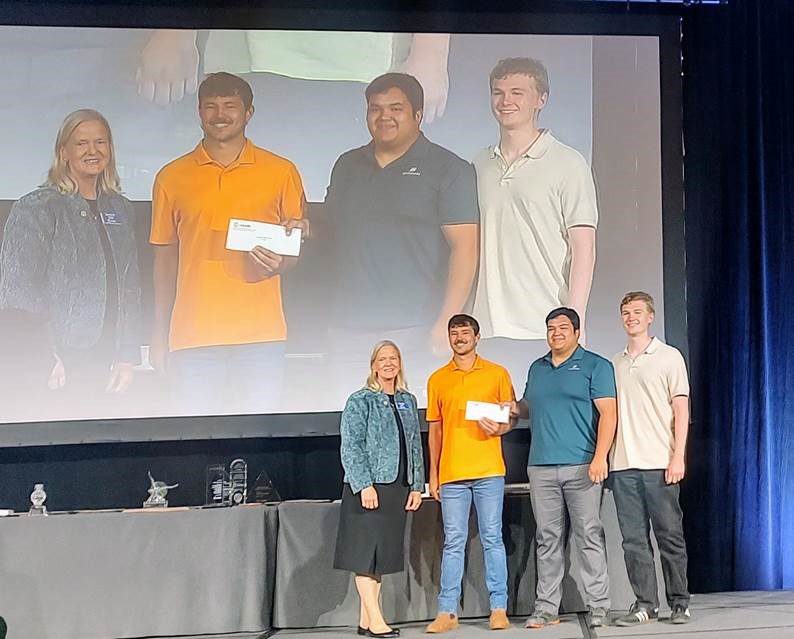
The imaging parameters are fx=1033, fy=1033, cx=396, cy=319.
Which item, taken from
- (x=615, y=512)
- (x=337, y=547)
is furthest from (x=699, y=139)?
(x=337, y=547)

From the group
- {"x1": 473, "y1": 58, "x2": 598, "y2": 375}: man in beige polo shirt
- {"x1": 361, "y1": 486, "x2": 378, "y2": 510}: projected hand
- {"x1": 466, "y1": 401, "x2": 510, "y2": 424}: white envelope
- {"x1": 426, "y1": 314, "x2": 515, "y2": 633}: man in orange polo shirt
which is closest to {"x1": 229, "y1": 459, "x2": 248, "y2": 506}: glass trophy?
{"x1": 361, "y1": 486, "x2": 378, "y2": 510}: projected hand

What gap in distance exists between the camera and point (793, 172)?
19.0ft

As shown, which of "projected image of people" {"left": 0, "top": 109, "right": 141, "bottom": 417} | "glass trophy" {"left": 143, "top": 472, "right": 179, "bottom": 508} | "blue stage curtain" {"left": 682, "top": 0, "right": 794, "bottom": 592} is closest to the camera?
"glass trophy" {"left": 143, "top": 472, "right": 179, "bottom": 508}

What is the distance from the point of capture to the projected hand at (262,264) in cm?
530

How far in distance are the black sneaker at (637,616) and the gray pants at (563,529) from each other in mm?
118

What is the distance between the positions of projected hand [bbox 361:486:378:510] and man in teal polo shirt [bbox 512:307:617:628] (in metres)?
0.73

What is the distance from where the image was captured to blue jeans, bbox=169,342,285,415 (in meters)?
5.24

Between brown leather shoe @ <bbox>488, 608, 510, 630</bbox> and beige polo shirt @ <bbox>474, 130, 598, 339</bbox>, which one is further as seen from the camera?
beige polo shirt @ <bbox>474, 130, 598, 339</bbox>

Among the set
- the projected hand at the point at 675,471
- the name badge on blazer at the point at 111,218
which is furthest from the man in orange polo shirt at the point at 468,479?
the name badge on blazer at the point at 111,218

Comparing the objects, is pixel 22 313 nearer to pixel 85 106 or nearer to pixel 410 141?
pixel 85 106

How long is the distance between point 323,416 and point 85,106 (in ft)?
6.55

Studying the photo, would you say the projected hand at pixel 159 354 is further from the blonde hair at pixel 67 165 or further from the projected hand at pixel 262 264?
the blonde hair at pixel 67 165

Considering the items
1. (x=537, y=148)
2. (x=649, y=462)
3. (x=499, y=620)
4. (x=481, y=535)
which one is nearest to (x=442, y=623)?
(x=499, y=620)

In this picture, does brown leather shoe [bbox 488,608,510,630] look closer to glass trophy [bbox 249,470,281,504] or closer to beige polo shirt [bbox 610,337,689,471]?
beige polo shirt [bbox 610,337,689,471]
